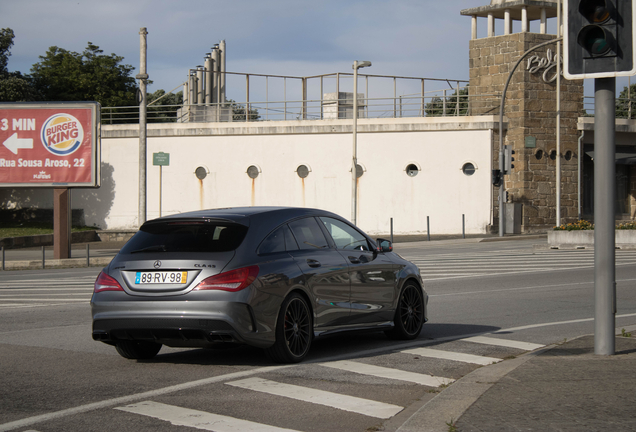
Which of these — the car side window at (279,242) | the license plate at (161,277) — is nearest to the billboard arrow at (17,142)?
the car side window at (279,242)

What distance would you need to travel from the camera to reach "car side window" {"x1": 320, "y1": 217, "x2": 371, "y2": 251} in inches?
331

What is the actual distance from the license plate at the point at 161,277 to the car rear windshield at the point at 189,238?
0.86 feet

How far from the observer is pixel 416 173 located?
3822 cm

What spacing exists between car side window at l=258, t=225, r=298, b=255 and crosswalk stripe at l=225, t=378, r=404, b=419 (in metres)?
1.25

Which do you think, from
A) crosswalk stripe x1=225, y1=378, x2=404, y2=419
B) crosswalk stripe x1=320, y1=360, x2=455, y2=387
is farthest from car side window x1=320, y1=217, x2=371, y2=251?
crosswalk stripe x1=225, y1=378, x2=404, y2=419

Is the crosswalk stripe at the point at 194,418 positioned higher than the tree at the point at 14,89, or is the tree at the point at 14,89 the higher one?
the tree at the point at 14,89

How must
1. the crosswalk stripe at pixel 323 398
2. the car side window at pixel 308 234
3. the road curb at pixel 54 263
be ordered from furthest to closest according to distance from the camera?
the road curb at pixel 54 263, the car side window at pixel 308 234, the crosswalk stripe at pixel 323 398

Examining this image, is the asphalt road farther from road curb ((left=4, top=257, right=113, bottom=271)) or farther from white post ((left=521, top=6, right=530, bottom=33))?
white post ((left=521, top=6, right=530, bottom=33))

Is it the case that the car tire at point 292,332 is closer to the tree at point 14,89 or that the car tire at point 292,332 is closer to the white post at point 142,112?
the white post at point 142,112

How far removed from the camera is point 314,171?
128 feet

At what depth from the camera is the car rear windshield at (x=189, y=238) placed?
7.16 metres

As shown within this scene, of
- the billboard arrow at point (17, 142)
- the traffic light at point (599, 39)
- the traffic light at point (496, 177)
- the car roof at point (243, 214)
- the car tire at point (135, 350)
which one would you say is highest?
the billboard arrow at point (17, 142)

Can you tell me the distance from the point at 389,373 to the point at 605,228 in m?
2.37

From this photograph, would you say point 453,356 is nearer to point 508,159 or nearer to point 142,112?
point 142,112
